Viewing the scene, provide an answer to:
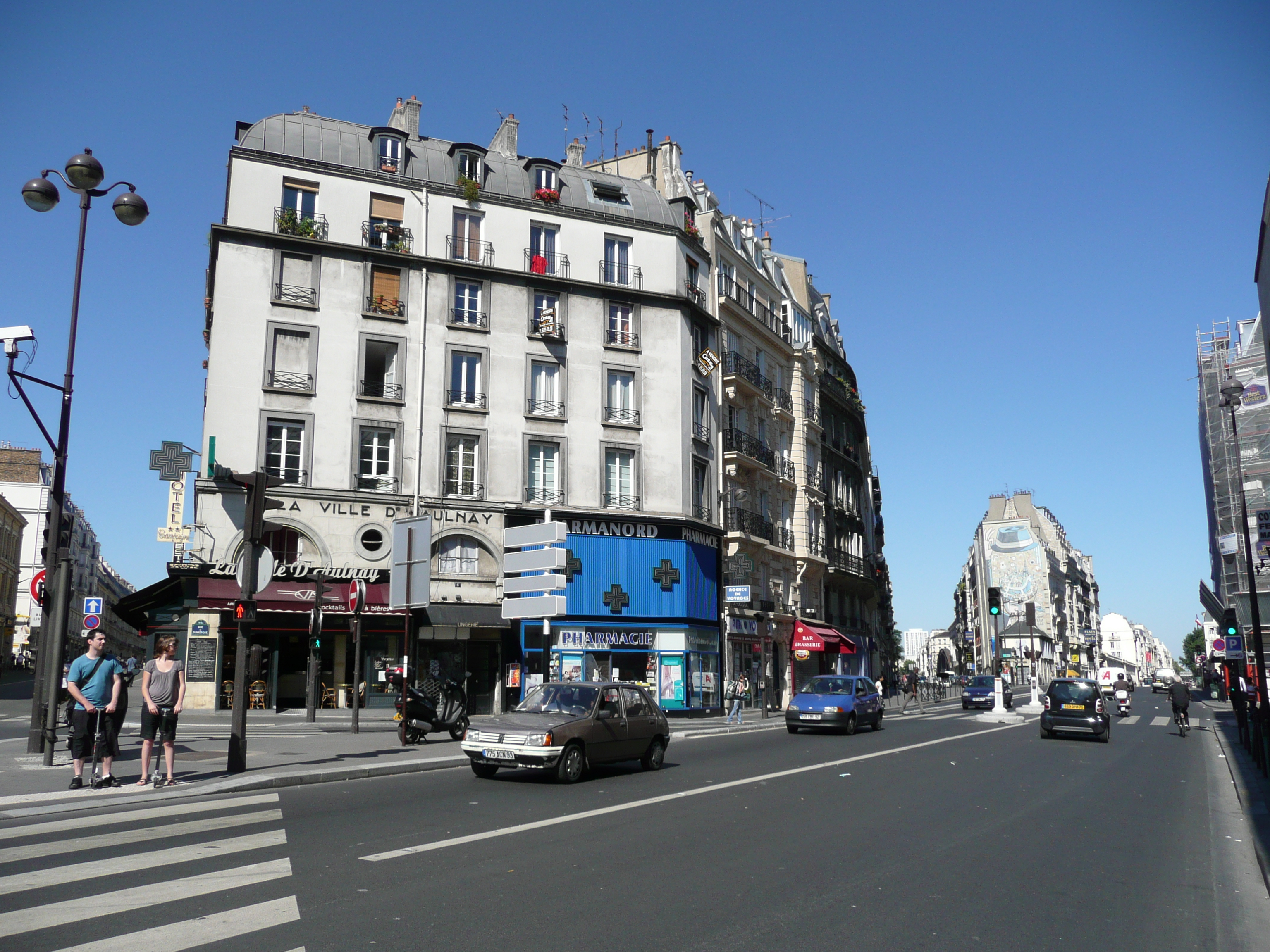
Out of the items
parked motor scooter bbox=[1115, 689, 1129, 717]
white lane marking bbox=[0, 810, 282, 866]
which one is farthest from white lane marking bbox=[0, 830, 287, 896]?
parked motor scooter bbox=[1115, 689, 1129, 717]

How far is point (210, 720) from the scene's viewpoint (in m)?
25.4

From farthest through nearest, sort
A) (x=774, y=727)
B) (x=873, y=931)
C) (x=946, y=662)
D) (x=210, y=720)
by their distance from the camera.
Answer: (x=946, y=662) < (x=774, y=727) < (x=210, y=720) < (x=873, y=931)

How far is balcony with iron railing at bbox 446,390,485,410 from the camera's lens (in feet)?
108

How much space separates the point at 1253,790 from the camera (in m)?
14.3

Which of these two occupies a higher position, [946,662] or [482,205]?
[482,205]

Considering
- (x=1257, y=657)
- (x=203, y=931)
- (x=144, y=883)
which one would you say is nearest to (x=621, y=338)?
(x=1257, y=657)

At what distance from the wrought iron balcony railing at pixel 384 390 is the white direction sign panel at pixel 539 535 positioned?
14.4 metres

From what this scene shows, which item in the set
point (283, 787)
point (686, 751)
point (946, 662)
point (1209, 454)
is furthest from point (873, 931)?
point (946, 662)

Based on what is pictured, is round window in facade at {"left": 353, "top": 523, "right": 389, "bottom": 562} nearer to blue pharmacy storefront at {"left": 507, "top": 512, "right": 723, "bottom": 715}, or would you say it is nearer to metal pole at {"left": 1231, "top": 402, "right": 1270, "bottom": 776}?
blue pharmacy storefront at {"left": 507, "top": 512, "right": 723, "bottom": 715}

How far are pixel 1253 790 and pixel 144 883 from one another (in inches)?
581

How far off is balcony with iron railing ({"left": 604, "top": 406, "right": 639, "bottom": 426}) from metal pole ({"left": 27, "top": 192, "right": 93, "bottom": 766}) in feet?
71.9

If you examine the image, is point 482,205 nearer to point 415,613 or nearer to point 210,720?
point 415,613

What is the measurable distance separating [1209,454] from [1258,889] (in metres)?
64.3

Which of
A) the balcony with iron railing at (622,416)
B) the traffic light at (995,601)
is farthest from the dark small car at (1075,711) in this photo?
the balcony with iron railing at (622,416)
